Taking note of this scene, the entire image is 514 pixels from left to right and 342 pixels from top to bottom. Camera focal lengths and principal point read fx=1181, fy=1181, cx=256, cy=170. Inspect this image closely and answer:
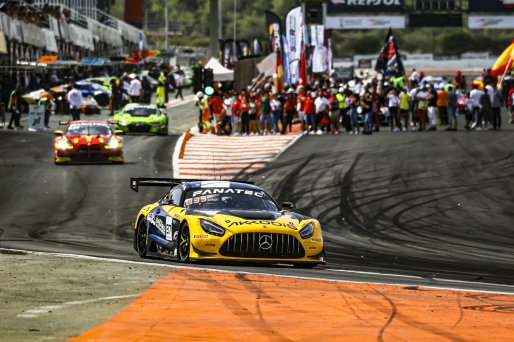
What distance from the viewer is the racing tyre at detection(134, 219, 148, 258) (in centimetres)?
1666

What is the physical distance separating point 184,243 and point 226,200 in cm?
→ 105

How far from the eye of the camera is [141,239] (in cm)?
1697

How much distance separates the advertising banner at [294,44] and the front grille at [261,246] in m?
31.6

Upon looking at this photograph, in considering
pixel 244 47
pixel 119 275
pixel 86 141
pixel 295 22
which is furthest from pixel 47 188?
pixel 244 47

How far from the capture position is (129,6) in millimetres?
157750

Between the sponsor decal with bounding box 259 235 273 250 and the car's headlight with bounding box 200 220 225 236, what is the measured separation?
499mm

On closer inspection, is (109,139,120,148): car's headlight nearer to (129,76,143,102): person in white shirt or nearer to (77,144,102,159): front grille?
(77,144,102,159): front grille

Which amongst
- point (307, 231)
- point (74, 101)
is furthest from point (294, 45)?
point (307, 231)

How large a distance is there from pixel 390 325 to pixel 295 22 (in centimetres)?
3793

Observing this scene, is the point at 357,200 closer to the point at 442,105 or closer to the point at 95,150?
the point at 95,150

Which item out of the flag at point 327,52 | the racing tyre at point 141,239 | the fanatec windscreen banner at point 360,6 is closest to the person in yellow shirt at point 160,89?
the flag at point 327,52

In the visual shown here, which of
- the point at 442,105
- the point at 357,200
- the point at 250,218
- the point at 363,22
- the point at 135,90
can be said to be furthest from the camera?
the point at 363,22

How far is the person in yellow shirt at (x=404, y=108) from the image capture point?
128 ft

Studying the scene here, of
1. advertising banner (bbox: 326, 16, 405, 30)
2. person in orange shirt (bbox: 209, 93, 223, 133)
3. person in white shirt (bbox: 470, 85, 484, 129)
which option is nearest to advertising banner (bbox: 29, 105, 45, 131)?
person in orange shirt (bbox: 209, 93, 223, 133)
